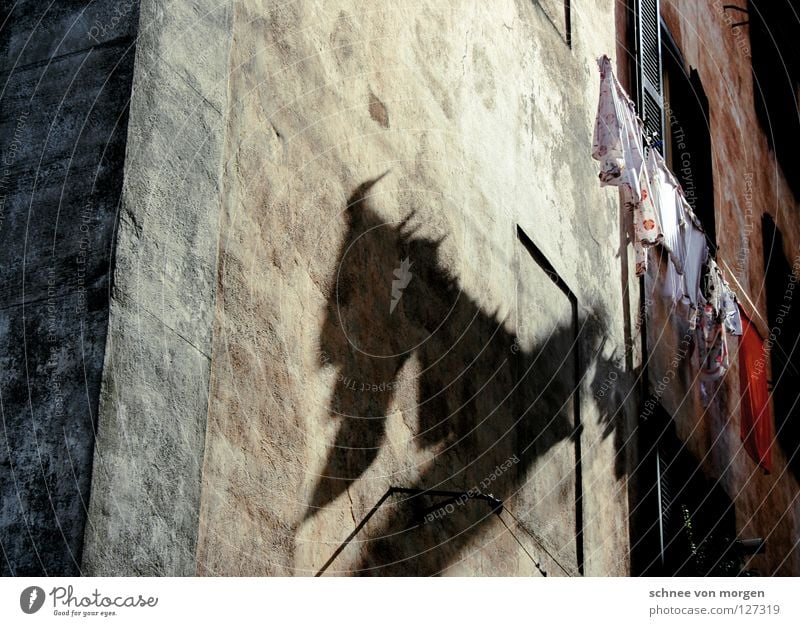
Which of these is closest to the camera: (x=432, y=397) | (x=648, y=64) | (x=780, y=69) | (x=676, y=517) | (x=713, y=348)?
(x=432, y=397)

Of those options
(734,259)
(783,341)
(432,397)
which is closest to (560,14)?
(432,397)

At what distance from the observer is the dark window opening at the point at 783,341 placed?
15.8 metres

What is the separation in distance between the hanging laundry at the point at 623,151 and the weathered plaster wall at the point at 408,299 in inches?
18.7

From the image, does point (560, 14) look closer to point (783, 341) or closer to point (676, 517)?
point (676, 517)

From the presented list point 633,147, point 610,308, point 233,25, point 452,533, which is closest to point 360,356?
point 452,533

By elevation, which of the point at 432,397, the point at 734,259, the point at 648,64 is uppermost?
the point at 432,397

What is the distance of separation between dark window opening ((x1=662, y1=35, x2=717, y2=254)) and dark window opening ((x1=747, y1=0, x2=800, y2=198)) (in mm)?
3942

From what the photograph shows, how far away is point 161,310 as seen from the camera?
5.14 meters

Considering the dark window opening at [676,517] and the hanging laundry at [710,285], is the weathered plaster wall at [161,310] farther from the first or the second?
the hanging laundry at [710,285]

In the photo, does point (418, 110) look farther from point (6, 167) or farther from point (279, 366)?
point (6, 167)

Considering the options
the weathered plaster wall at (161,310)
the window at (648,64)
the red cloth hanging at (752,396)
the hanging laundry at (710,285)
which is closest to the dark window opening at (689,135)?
the window at (648,64)

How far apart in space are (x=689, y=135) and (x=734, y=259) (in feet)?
4.86

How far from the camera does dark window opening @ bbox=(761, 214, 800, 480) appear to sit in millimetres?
15789

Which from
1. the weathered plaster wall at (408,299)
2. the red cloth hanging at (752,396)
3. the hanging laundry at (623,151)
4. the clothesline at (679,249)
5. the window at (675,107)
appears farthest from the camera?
the red cloth hanging at (752,396)
